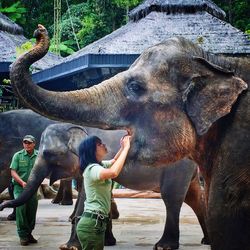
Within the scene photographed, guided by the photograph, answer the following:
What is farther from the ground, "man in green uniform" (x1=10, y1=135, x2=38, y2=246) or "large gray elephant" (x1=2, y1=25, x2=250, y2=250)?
"large gray elephant" (x1=2, y1=25, x2=250, y2=250)

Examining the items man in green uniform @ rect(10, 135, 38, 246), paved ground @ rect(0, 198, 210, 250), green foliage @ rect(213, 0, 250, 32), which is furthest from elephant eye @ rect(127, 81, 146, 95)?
green foliage @ rect(213, 0, 250, 32)

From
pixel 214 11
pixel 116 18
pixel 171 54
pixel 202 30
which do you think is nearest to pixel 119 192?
pixel 202 30

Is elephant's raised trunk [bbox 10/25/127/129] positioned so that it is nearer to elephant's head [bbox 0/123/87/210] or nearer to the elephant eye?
the elephant eye

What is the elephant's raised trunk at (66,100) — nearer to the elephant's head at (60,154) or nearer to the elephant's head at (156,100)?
the elephant's head at (156,100)

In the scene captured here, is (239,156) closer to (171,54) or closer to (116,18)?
(171,54)

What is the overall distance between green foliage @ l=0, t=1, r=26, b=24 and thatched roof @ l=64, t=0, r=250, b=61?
12.1 meters

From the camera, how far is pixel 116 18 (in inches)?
1128

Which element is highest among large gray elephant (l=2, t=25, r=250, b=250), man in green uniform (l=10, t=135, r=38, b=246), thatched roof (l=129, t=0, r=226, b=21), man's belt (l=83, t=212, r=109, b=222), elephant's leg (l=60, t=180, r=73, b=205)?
large gray elephant (l=2, t=25, r=250, b=250)

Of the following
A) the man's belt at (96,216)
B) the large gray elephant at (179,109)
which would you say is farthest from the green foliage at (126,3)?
Answer: the large gray elephant at (179,109)

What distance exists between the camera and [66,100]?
12.0ft

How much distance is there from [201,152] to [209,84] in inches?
14.1

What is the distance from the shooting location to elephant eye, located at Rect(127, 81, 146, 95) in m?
3.81

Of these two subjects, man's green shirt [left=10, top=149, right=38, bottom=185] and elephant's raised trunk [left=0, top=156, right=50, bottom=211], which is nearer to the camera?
elephant's raised trunk [left=0, top=156, right=50, bottom=211]

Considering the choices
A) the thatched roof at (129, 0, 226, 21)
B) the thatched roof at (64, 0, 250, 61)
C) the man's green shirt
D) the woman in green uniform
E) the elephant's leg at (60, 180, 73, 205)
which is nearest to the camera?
the woman in green uniform
